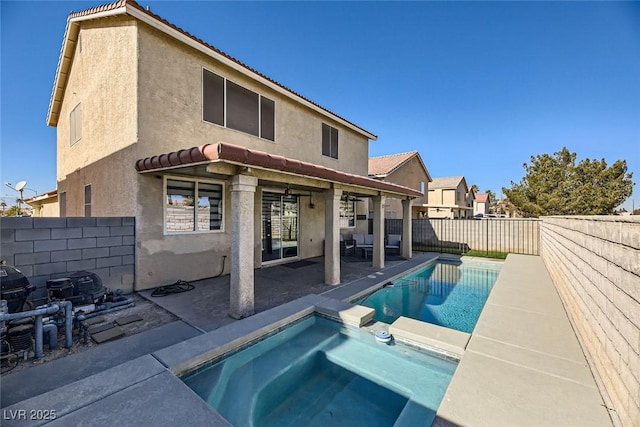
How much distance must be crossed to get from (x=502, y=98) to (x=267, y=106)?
50.1 ft

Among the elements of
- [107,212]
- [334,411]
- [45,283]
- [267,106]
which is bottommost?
[334,411]

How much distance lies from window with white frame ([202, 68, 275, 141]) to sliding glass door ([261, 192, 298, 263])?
2568 mm

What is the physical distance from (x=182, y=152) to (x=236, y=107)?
A: 464 cm

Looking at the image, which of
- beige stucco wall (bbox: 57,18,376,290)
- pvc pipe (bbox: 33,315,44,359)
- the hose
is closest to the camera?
pvc pipe (bbox: 33,315,44,359)

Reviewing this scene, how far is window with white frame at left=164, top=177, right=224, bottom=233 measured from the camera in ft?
25.0

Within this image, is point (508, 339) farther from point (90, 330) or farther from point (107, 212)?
point (107, 212)

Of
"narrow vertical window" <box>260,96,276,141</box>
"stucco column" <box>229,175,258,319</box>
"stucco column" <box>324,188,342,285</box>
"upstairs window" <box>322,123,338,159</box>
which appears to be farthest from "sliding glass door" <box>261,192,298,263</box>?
"stucco column" <box>229,175,258,319</box>

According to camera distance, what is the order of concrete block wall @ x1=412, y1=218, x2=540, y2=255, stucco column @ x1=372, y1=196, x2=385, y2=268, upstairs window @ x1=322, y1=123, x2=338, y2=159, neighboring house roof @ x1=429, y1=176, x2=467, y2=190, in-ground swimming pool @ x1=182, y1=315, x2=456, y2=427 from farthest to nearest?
neighboring house roof @ x1=429, y1=176, x2=467, y2=190, concrete block wall @ x1=412, y1=218, x2=540, y2=255, upstairs window @ x1=322, y1=123, x2=338, y2=159, stucco column @ x1=372, y1=196, x2=385, y2=268, in-ground swimming pool @ x1=182, y1=315, x2=456, y2=427

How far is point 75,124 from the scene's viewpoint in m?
10.6

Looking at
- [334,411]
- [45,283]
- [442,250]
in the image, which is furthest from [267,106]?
[442,250]

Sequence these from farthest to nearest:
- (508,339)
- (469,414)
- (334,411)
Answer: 1. (508,339)
2. (334,411)
3. (469,414)

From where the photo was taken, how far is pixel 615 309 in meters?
2.74

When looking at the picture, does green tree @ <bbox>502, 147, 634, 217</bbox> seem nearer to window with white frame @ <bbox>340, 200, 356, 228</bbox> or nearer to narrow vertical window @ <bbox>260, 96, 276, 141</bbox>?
window with white frame @ <bbox>340, 200, 356, 228</bbox>

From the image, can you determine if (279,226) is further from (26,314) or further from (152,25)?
(26,314)
